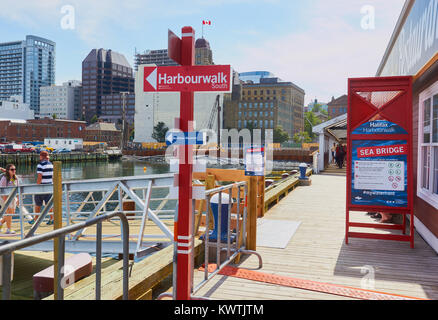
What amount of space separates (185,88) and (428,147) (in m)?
6.05

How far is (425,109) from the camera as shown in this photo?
8.00 m

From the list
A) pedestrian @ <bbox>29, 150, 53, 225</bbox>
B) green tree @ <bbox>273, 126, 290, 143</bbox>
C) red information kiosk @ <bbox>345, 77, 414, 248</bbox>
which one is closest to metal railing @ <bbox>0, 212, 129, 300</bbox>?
red information kiosk @ <bbox>345, 77, 414, 248</bbox>

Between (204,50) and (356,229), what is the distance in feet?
410

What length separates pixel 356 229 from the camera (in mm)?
9023

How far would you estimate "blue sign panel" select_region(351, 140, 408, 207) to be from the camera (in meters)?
7.16

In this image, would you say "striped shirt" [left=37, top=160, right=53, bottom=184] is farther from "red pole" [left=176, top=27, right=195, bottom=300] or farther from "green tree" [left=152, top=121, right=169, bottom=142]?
"green tree" [left=152, top=121, right=169, bottom=142]

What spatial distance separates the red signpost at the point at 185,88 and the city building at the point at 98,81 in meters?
179

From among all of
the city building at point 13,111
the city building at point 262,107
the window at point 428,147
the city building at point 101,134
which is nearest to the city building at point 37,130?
the city building at point 101,134

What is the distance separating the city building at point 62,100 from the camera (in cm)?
18650

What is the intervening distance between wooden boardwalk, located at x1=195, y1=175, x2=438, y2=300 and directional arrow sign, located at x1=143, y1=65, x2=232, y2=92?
2.44 m

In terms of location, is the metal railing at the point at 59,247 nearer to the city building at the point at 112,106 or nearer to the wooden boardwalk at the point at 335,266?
the wooden boardwalk at the point at 335,266

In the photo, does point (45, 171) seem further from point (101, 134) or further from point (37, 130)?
point (101, 134)

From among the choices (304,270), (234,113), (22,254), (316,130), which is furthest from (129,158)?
(304,270)
